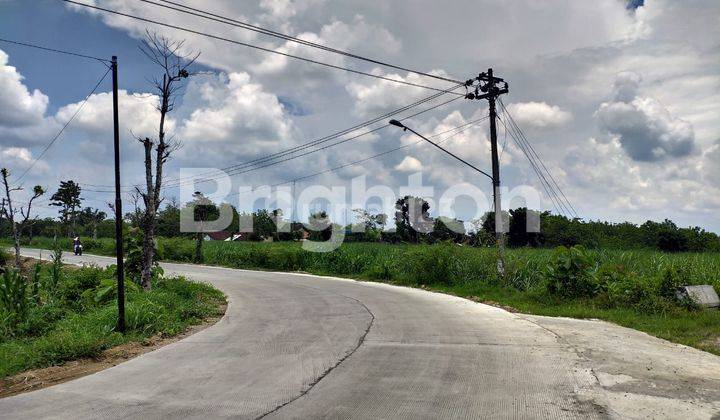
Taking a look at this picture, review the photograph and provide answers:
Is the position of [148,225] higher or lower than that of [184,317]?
higher

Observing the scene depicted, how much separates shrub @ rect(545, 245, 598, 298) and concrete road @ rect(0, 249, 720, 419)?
339 cm

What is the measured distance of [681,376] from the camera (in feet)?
24.0

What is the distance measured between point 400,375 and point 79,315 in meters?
Answer: 9.68

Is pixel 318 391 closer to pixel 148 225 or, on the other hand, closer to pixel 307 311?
pixel 307 311

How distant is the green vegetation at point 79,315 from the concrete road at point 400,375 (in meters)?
1.28

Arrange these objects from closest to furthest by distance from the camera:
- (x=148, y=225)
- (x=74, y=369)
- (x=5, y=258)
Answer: (x=74, y=369), (x=148, y=225), (x=5, y=258)

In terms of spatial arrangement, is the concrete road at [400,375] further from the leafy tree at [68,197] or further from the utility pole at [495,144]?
the leafy tree at [68,197]

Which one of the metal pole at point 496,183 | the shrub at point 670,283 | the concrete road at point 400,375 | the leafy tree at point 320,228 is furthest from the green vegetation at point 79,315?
the leafy tree at point 320,228

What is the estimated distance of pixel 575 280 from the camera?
15617 millimetres

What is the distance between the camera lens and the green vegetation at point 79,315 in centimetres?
935

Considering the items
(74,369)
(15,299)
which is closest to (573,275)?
(74,369)

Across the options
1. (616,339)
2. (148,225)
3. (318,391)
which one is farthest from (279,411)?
(148,225)

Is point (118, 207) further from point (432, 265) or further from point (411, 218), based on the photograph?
point (411, 218)

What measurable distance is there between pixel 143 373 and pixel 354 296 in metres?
10.2
